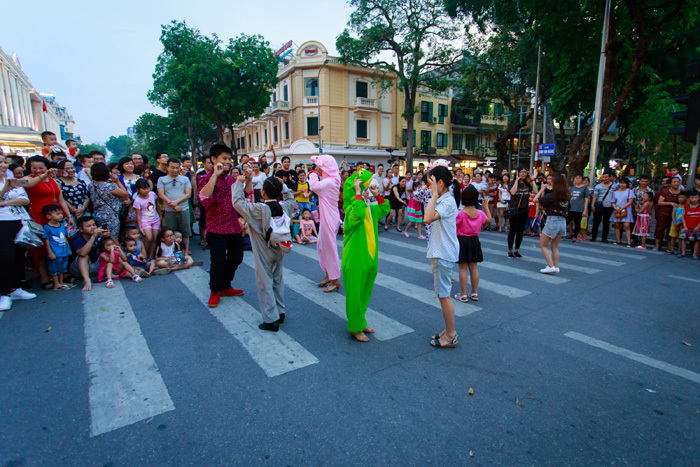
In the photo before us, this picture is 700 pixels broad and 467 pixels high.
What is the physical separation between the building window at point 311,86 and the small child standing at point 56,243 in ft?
102

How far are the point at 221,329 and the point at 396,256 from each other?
4.59 m

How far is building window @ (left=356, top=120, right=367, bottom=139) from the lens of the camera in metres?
35.8

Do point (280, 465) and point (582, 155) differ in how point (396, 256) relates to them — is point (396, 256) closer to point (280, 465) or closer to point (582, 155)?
point (280, 465)

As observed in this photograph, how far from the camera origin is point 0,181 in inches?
192

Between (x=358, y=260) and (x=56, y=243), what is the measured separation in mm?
4718

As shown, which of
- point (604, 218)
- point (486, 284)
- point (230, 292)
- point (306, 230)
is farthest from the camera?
point (604, 218)

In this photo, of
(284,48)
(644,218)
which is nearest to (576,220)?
(644,218)

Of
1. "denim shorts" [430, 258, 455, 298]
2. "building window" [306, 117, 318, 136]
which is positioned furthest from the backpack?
"building window" [306, 117, 318, 136]

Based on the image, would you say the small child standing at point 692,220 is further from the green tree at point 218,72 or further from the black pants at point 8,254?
the green tree at point 218,72

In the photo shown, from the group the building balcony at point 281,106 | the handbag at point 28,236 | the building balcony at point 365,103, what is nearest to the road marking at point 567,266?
the handbag at point 28,236

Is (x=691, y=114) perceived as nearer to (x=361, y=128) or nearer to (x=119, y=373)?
(x=119, y=373)

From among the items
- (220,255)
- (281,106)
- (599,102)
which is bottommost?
(220,255)

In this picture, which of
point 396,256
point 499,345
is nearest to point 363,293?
point 499,345

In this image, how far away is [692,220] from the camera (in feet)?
26.9
